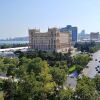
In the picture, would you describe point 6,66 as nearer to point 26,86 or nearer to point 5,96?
point 5,96

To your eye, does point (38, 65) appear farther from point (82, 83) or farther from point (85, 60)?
point (85, 60)

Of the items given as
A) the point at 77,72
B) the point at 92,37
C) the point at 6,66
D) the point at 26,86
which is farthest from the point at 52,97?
the point at 92,37

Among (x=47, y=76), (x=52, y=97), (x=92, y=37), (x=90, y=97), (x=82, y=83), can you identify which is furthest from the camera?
(x=92, y=37)

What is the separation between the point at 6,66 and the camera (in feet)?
67.3

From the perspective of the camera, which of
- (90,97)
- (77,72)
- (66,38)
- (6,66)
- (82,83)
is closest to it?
(90,97)

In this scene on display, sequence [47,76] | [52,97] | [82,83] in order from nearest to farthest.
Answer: [82,83], [52,97], [47,76]

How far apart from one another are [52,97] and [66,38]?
38437 mm

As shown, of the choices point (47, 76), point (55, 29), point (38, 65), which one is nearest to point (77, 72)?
point (38, 65)

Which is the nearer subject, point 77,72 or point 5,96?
point 5,96

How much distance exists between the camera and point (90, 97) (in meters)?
11.1

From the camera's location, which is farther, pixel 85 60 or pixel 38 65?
pixel 85 60

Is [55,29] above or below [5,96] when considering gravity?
above

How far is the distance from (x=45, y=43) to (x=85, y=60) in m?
20.1

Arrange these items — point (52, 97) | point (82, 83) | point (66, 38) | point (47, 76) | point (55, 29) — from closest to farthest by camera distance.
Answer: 1. point (82, 83)
2. point (52, 97)
3. point (47, 76)
4. point (55, 29)
5. point (66, 38)
